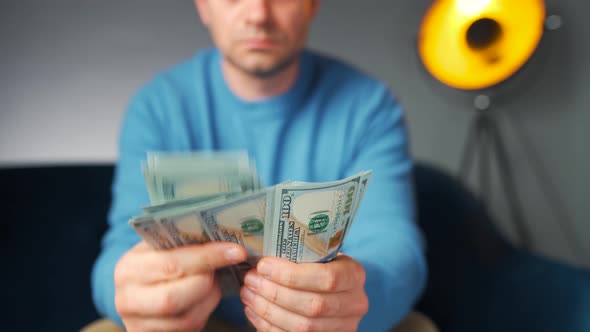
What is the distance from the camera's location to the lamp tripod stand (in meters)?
1.61

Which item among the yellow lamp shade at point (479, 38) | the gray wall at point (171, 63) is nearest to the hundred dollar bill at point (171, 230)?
the yellow lamp shade at point (479, 38)

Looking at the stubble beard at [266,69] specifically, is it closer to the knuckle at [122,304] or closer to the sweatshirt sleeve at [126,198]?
the sweatshirt sleeve at [126,198]

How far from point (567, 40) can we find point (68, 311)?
1.70 meters

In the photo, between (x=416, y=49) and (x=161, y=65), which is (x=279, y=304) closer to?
(x=416, y=49)

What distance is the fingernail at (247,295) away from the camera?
0.59 metres

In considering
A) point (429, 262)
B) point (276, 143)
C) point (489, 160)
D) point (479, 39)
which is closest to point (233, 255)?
point (276, 143)

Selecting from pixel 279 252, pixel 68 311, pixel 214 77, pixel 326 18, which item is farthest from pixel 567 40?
pixel 68 311

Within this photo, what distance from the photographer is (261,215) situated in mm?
548

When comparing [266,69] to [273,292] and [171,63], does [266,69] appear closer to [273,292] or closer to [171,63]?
[273,292]

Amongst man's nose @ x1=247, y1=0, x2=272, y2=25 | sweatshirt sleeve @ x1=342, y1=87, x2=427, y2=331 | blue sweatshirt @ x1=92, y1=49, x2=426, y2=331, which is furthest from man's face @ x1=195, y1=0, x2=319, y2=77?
sweatshirt sleeve @ x1=342, y1=87, x2=427, y2=331

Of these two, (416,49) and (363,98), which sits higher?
(416,49)

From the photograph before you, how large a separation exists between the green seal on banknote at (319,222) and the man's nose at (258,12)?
1.84 feet

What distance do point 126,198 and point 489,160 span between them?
1266 mm

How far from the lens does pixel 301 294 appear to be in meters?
0.56
